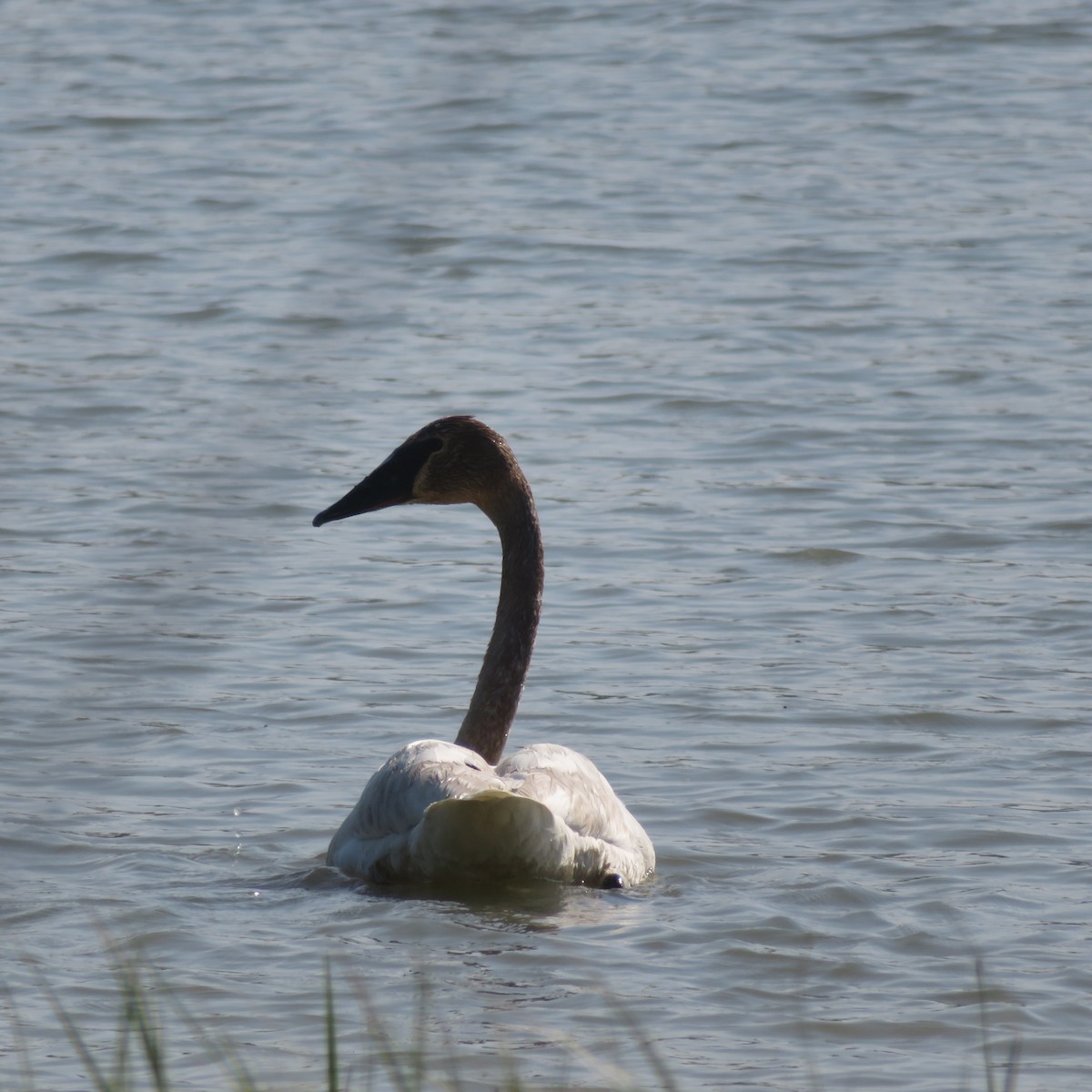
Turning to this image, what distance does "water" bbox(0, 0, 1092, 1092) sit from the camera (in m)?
4.38

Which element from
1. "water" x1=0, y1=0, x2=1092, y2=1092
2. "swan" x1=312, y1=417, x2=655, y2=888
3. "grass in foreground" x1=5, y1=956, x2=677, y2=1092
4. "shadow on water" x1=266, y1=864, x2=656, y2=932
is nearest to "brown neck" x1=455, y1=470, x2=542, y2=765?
"swan" x1=312, y1=417, x2=655, y2=888

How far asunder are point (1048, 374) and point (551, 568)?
11.9 feet

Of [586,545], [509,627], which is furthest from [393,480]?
[586,545]

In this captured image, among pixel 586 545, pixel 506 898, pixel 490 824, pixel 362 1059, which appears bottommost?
pixel 586 545

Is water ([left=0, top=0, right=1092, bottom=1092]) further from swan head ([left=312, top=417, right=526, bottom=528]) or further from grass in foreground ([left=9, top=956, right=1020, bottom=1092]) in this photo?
swan head ([left=312, top=417, right=526, bottom=528])

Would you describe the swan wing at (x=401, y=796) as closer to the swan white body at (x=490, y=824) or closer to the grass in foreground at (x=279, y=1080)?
the swan white body at (x=490, y=824)

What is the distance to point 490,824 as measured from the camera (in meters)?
5.16

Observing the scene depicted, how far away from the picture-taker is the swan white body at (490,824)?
204 inches

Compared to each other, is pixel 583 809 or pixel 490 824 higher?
pixel 490 824

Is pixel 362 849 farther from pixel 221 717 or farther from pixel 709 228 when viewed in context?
pixel 709 228

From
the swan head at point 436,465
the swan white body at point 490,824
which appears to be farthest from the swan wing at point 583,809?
the swan head at point 436,465

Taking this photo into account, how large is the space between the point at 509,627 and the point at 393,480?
2.03 feet

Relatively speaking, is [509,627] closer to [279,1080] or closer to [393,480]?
[393,480]

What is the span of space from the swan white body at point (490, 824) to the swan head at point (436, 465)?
1382 mm
